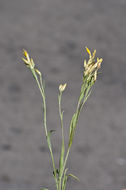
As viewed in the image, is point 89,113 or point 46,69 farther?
point 46,69

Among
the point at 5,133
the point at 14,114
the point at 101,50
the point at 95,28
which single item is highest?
the point at 95,28

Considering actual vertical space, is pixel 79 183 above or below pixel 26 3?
below

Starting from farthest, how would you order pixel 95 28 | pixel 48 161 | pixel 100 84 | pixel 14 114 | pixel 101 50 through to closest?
1. pixel 95 28
2. pixel 101 50
3. pixel 100 84
4. pixel 14 114
5. pixel 48 161

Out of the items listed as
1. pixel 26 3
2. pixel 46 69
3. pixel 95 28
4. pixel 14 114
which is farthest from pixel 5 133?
pixel 26 3

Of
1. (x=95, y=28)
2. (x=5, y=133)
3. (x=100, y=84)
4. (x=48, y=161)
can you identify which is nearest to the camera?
(x=48, y=161)

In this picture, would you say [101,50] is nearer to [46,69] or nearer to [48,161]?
[46,69]

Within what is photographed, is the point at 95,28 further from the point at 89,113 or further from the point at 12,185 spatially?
the point at 12,185
